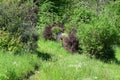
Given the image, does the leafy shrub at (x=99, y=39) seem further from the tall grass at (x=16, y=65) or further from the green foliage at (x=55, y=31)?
the green foliage at (x=55, y=31)

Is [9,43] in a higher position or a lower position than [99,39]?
higher

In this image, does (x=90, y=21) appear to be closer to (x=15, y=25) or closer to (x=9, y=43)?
(x=15, y=25)

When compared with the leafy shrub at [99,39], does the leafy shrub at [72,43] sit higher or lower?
lower

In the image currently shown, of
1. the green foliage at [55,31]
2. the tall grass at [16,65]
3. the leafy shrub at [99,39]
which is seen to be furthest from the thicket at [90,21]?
the tall grass at [16,65]

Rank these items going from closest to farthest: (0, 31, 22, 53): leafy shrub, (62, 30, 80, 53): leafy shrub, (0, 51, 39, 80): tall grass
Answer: (0, 51, 39, 80): tall grass
(0, 31, 22, 53): leafy shrub
(62, 30, 80, 53): leafy shrub

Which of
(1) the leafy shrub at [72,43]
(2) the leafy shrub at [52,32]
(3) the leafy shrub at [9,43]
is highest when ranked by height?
(3) the leafy shrub at [9,43]

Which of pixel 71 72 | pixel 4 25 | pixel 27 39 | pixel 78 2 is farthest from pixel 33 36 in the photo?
pixel 78 2

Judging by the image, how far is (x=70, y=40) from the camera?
55.9 ft

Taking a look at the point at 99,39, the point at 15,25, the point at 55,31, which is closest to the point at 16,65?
the point at 15,25

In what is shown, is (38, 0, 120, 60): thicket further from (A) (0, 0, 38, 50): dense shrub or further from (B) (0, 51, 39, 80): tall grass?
(B) (0, 51, 39, 80): tall grass

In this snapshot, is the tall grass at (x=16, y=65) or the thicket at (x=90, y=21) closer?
the tall grass at (x=16, y=65)

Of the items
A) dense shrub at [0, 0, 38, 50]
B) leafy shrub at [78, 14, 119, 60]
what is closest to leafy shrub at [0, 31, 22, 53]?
dense shrub at [0, 0, 38, 50]

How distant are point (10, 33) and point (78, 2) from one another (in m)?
15.8

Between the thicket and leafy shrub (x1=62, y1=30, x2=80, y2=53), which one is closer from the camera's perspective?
the thicket
